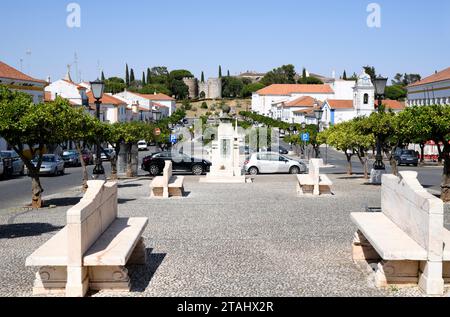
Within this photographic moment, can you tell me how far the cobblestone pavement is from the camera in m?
7.69

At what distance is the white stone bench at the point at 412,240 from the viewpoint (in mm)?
7020

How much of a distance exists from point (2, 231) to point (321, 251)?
246 inches

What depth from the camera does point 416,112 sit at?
17.2 metres

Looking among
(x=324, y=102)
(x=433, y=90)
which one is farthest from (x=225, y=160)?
(x=324, y=102)

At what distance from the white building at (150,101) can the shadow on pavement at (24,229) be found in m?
90.2

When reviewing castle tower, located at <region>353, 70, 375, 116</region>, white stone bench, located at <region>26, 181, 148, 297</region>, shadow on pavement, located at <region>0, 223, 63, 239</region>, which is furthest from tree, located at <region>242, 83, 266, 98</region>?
white stone bench, located at <region>26, 181, 148, 297</region>

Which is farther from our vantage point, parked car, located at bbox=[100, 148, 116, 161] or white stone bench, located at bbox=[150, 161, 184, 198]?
parked car, located at bbox=[100, 148, 116, 161]

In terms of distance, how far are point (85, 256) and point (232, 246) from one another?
3.73 metres

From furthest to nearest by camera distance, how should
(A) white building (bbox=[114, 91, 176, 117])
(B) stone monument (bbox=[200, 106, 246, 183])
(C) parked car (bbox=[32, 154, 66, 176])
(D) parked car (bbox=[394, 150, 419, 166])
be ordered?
(A) white building (bbox=[114, 91, 176, 117]) < (D) parked car (bbox=[394, 150, 419, 166]) < (C) parked car (bbox=[32, 154, 66, 176]) < (B) stone monument (bbox=[200, 106, 246, 183])

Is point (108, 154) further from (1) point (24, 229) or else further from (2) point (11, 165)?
(1) point (24, 229)

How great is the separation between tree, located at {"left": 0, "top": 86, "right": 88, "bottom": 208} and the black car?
49.0 feet

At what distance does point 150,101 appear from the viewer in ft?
398

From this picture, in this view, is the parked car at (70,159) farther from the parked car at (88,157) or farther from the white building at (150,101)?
the white building at (150,101)

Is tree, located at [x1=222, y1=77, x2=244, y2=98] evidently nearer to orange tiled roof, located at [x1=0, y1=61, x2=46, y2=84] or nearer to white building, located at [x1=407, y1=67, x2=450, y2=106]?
white building, located at [x1=407, y1=67, x2=450, y2=106]
